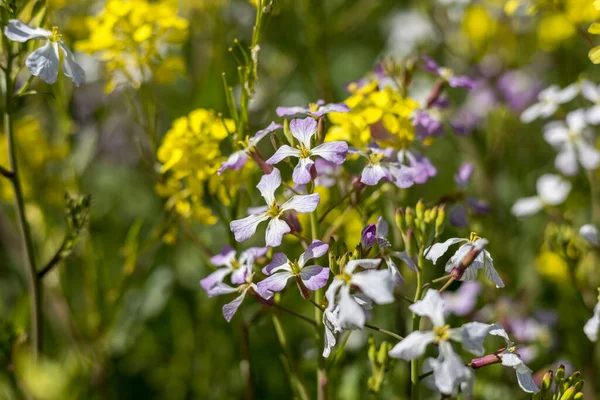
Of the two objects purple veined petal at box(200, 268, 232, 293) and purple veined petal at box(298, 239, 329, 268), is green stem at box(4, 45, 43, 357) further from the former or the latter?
purple veined petal at box(298, 239, 329, 268)

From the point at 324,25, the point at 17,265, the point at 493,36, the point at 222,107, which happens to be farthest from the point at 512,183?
the point at 17,265

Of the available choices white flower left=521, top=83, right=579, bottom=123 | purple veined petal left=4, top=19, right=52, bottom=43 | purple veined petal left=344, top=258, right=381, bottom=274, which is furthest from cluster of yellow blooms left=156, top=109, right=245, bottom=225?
white flower left=521, top=83, right=579, bottom=123

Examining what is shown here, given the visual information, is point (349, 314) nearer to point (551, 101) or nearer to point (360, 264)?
point (360, 264)

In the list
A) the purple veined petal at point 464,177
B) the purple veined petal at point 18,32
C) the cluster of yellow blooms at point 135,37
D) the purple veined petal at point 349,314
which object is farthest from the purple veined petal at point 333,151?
the cluster of yellow blooms at point 135,37

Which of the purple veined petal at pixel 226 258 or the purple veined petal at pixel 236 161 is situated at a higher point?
the purple veined petal at pixel 236 161

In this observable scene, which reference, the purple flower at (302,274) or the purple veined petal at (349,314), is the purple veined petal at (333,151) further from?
the purple veined petal at (349,314)
